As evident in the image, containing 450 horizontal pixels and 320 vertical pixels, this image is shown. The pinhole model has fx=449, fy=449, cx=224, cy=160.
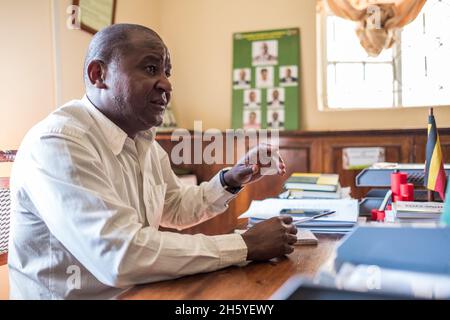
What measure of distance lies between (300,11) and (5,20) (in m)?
2.37

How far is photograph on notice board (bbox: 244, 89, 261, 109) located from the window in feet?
1.73

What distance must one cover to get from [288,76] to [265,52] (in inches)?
11.7

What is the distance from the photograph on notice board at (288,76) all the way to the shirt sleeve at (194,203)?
249 cm

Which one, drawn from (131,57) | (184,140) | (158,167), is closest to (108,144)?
(131,57)

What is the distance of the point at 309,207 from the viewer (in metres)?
1.42

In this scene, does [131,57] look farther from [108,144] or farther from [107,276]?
[107,276]

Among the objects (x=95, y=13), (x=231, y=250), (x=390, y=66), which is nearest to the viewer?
(x=231, y=250)

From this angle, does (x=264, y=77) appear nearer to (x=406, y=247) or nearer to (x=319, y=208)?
(x=319, y=208)

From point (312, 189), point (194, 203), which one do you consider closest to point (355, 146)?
point (312, 189)

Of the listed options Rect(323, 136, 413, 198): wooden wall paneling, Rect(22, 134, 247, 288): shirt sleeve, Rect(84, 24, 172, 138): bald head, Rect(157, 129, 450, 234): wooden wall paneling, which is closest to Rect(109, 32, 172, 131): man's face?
Rect(84, 24, 172, 138): bald head

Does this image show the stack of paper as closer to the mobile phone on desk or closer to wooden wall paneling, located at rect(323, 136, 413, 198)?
the mobile phone on desk

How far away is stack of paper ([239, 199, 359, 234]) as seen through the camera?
1.25m

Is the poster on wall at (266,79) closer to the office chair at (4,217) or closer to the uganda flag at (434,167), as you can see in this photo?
the uganda flag at (434,167)

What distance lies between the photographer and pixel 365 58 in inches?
149
